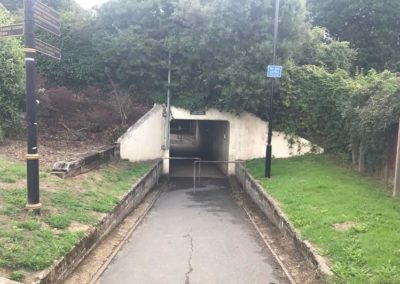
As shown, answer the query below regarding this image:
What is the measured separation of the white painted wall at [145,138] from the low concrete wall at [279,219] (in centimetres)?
412

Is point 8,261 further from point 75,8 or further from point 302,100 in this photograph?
point 75,8

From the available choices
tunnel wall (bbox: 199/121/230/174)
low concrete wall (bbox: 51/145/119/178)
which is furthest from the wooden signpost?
tunnel wall (bbox: 199/121/230/174)

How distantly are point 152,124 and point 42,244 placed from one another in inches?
530

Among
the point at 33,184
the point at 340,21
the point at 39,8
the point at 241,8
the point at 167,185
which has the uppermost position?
the point at 340,21

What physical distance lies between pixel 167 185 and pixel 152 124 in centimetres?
298

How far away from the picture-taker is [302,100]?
66.6ft

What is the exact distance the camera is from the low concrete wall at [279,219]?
7234mm

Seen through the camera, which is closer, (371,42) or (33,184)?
(33,184)

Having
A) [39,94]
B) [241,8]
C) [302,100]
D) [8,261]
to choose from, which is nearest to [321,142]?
[302,100]

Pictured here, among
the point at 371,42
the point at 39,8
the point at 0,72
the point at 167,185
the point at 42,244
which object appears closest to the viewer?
the point at 42,244

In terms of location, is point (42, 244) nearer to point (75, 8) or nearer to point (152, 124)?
point (152, 124)

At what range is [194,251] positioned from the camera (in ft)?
30.1

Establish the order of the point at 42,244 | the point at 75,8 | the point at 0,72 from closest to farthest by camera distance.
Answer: the point at 42,244 → the point at 0,72 → the point at 75,8

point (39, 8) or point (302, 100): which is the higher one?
point (39, 8)
